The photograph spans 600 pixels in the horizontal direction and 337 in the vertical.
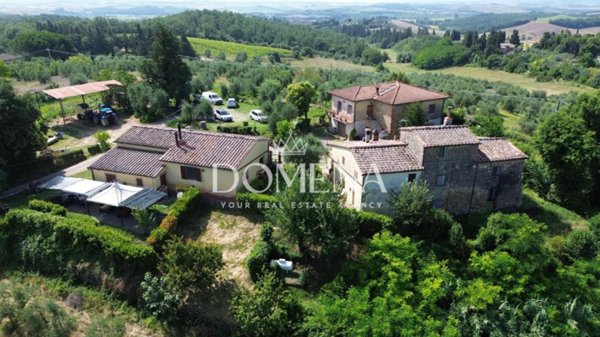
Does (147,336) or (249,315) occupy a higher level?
(249,315)

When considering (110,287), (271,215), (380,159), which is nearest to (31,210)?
(110,287)

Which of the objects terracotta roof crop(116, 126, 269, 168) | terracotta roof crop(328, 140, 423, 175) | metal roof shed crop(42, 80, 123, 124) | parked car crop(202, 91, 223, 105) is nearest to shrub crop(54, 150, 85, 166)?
terracotta roof crop(116, 126, 269, 168)

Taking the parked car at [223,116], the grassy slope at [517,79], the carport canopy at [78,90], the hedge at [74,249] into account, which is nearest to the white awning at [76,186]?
the hedge at [74,249]

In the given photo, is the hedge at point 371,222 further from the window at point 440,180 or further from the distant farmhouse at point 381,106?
the distant farmhouse at point 381,106

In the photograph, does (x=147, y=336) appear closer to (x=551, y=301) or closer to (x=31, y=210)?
(x=31, y=210)

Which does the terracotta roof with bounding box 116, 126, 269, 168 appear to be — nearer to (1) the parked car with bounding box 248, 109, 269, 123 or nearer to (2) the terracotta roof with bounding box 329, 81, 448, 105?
(2) the terracotta roof with bounding box 329, 81, 448, 105

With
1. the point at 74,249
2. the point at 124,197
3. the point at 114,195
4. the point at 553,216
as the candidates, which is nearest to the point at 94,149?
the point at 114,195
